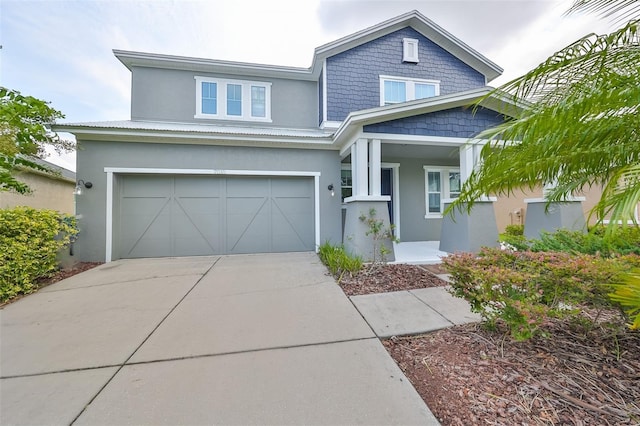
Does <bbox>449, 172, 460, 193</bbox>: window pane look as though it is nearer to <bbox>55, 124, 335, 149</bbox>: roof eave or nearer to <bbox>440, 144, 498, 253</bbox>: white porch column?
<bbox>440, 144, 498, 253</bbox>: white porch column

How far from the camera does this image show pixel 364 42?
8.19 metres

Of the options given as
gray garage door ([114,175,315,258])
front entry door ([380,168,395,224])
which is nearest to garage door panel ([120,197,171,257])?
gray garage door ([114,175,315,258])

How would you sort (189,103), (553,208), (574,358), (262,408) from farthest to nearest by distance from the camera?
1. (189,103)
2. (553,208)
3. (574,358)
4. (262,408)

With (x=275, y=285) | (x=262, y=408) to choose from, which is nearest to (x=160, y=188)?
(x=275, y=285)

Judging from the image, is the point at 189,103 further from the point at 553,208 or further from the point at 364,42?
the point at 553,208

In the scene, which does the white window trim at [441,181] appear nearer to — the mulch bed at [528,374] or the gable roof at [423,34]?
the gable roof at [423,34]

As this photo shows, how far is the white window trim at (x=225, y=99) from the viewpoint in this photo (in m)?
8.10

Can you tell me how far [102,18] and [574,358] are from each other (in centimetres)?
1107

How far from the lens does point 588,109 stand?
1.75 m

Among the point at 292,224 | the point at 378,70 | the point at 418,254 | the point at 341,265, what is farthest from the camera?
the point at 378,70

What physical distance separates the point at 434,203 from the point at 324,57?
6344mm

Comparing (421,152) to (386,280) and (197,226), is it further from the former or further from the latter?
(197,226)

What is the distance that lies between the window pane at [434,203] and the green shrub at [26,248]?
10.0 metres

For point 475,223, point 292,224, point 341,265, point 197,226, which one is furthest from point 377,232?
point 197,226
